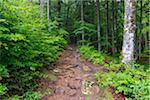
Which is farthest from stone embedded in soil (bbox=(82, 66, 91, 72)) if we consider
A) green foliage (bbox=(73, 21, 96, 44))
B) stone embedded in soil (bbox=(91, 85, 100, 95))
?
green foliage (bbox=(73, 21, 96, 44))

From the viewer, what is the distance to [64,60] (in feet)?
40.7

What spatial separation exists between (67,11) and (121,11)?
416 centimetres

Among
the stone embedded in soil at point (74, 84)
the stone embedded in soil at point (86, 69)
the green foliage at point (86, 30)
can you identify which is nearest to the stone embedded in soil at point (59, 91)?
the stone embedded in soil at point (74, 84)

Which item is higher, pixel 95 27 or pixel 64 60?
pixel 95 27

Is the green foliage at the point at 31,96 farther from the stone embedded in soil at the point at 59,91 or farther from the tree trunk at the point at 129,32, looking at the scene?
the tree trunk at the point at 129,32

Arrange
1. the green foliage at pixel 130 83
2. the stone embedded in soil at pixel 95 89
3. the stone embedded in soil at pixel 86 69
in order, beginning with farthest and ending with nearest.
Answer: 1. the stone embedded in soil at pixel 86 69
2. the stone embedded in soil at pixel 95 89
3. the green foliage at pixel 130 83

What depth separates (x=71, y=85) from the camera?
8.89 m

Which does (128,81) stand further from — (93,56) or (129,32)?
(93,56)

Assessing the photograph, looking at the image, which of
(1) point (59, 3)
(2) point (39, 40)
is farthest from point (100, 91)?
(1) point (59, 3)

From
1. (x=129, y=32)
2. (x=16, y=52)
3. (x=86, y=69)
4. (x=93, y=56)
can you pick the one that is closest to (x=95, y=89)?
(x=129, y=32)

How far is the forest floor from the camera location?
7.95 meters

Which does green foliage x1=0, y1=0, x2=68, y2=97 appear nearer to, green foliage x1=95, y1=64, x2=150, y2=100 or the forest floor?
the forest floor

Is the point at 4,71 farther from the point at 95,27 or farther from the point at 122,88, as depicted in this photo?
the point at 95,27

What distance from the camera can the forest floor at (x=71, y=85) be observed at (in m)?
7.95
